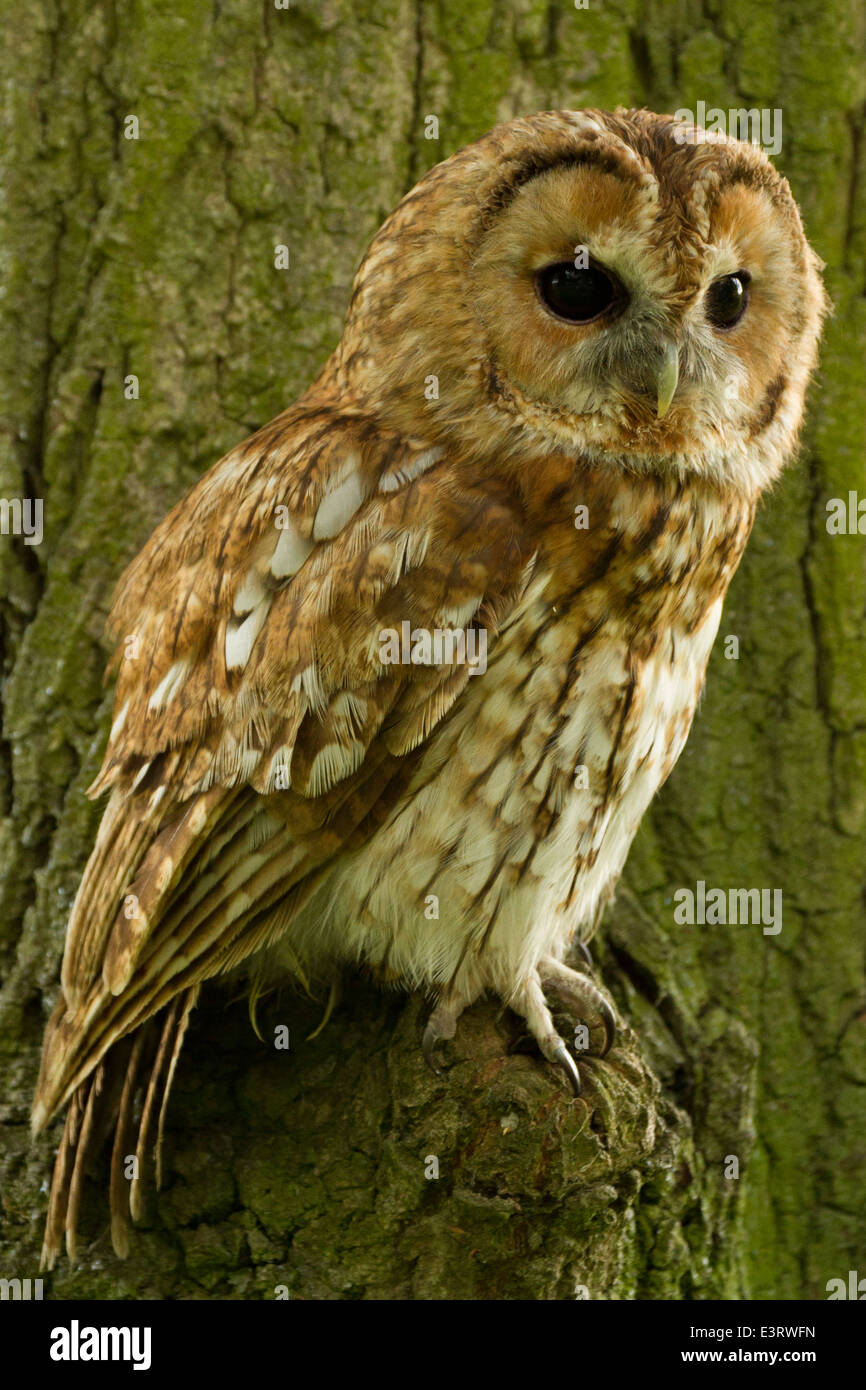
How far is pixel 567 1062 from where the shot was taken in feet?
6.04

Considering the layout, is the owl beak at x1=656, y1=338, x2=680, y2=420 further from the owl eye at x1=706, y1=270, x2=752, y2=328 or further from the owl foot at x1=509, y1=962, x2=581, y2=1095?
the owl foot at x1=509, y1=962, x2=581, y2=1095

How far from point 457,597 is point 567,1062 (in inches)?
26.8

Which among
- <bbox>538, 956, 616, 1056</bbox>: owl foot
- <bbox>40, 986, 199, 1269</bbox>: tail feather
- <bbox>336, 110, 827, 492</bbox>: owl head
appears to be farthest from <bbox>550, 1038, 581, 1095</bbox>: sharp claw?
<bbox>336, 110, 827, 492</bbox>: owl head

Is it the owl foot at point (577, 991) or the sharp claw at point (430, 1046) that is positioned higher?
the owl foot at point (577, 991)

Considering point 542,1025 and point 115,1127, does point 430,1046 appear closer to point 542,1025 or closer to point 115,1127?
point 542,1025

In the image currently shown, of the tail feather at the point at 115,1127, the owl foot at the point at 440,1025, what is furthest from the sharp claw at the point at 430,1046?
the tail feather at the point at 115,1127

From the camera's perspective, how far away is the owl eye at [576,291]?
173 cm

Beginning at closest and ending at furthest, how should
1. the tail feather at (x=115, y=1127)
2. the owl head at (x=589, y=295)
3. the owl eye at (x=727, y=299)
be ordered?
the owl head at (x=589, y=295) < the owl eye at (x=727, y=299) < the tail feather at (x=115, y=1127)

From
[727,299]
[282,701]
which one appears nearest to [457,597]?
[282,701]

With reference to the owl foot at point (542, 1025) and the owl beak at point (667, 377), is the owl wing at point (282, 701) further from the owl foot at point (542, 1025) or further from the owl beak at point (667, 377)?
the owl foot at point (542, 1025)

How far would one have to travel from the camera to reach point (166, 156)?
2.24 metres

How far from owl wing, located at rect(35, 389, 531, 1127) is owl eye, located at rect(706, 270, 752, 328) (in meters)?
0.39
